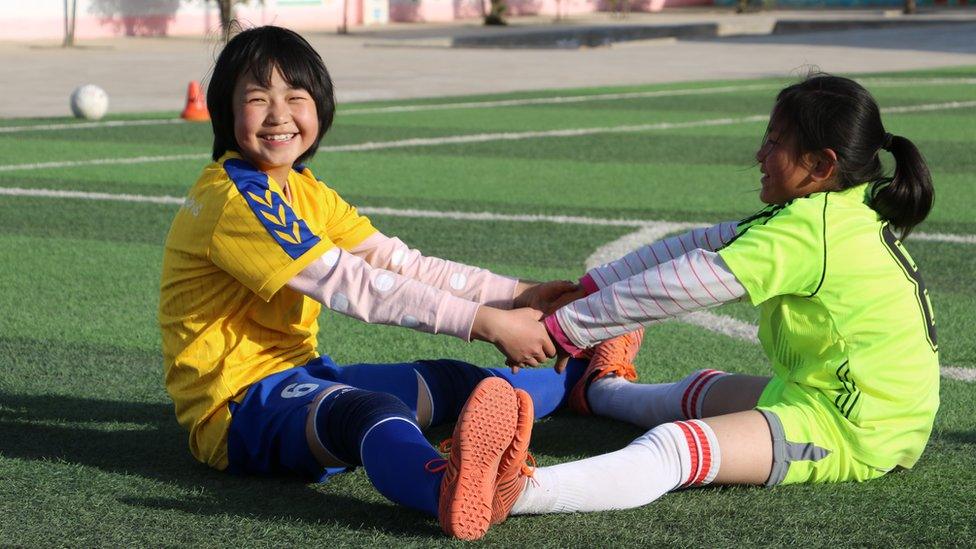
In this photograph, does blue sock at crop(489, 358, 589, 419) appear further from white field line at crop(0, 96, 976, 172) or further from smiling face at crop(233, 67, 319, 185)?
white field line at crop(0, 96, 976, 172)

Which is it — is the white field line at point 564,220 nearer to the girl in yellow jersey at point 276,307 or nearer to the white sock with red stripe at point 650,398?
the white sock with red stripe at point 650,398

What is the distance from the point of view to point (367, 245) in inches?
148

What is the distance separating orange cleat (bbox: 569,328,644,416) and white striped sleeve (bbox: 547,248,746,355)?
678 mm

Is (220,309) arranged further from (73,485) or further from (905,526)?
(905,526)

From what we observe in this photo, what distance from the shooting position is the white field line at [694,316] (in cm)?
429

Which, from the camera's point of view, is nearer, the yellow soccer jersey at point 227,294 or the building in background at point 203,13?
the yellow soccer jersey at point 227,294

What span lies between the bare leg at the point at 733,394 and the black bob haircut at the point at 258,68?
1.23m

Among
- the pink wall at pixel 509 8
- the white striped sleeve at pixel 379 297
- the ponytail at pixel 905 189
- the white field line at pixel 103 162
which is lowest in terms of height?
the white field line at pixel 103 162

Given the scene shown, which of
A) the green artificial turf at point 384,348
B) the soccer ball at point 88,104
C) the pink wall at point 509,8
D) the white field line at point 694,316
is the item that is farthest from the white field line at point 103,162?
the pink wall at point 509,8

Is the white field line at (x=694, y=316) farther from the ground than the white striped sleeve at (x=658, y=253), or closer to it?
closer to it

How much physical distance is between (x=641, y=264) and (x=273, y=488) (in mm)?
1118

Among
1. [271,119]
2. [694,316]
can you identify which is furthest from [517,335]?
[694,316]

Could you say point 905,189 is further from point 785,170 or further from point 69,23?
point 69,23

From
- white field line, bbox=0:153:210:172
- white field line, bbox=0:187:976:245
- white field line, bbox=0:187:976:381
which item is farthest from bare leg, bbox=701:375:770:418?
white field line, bbox=0:153:210:172
